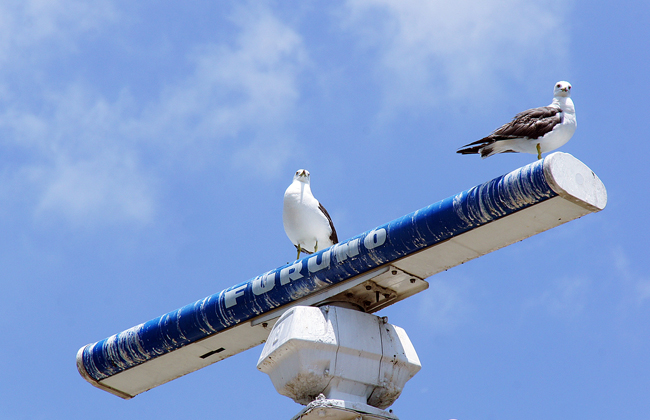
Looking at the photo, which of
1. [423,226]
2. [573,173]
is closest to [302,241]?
[423,226]

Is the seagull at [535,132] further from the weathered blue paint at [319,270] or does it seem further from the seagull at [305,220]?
the seagull at [305,220]

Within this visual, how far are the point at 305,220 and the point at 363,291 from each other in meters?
3.71

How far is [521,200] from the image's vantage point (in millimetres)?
6504

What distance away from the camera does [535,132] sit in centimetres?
871

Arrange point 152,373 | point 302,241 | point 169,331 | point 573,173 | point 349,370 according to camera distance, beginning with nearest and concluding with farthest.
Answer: point 573,173 < point 349,370 < point 169,331 < point 152,373 < point 302,241

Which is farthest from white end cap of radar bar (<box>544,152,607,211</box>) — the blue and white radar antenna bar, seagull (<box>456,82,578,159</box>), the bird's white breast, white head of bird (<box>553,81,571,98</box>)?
the bird's white breast

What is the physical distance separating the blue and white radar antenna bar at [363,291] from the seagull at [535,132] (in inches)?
80.4

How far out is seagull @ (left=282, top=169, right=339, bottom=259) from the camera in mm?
11258

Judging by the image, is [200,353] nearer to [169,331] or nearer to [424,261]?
[169,331]

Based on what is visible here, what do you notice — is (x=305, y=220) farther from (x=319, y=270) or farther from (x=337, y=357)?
(x=337, y=357)

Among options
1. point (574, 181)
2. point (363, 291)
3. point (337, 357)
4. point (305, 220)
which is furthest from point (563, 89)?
point (337, 357)

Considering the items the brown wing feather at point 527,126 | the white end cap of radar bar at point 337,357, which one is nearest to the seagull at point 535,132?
the brown wing feather at point 527,126

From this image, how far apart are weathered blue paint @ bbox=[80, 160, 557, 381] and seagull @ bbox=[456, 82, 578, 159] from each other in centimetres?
229

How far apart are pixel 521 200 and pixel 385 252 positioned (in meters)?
1.25
